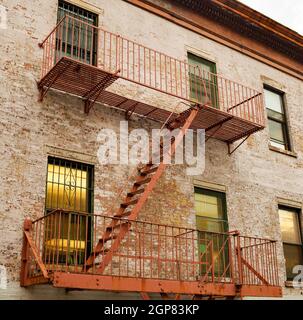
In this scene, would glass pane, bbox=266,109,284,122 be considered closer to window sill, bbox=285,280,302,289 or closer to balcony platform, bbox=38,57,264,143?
balcony platform, bbox=38,57,264,143

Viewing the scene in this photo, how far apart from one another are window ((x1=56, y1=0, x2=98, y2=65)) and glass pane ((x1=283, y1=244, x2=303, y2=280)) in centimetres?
762

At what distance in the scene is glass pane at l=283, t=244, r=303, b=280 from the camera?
45.3ft

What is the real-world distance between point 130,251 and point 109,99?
11.4 ft

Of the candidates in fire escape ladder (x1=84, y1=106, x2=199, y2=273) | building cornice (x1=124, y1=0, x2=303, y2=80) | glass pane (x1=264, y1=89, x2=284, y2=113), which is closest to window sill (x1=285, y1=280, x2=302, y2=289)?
fire escape ladder (x1=84, y1=106, x2=199, y2=273)

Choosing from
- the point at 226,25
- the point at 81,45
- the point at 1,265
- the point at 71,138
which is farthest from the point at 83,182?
Answer: the point at 226,25

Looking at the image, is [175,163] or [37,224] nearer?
[37,224]

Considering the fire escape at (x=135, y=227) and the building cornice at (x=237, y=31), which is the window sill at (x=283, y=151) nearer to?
the fire escape at (x=135, y=227)

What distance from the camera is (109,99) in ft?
36.6

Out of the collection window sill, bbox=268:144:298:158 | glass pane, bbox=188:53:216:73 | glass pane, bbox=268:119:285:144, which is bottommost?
window sill, bbox=268:144:298:158

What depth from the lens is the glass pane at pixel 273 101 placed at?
1562 cm

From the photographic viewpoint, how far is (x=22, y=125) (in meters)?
9.94

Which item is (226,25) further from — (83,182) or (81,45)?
(83,182)

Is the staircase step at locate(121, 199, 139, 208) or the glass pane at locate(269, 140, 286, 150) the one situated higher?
the glass pane at locate(269, 140, 286, 150)
